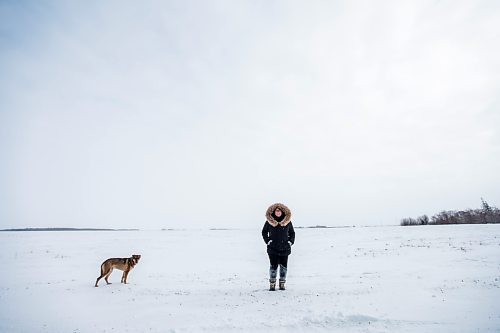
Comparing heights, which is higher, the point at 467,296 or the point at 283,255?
the point at 283,255

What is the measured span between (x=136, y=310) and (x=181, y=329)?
6.62 ft

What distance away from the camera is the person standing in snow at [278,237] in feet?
32.1

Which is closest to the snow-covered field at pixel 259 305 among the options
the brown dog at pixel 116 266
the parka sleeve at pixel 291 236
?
the brown dog at pixel 116 266

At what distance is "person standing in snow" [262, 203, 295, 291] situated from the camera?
9.77 metres

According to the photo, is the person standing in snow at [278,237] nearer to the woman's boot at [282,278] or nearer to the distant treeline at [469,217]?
the woman's boot at [282,278]

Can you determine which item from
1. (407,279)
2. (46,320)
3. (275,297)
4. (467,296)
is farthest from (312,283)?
(46,320)

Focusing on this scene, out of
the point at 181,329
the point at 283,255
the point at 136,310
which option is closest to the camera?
the point at 181,329

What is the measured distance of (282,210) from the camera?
→ 1034cm

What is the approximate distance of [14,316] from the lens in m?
6.92

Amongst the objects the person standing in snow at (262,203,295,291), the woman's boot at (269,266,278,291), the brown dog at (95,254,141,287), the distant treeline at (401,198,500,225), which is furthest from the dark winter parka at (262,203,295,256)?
the distant treeline at (401,198,500,225)

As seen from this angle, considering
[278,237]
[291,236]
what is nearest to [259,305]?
[278,237]

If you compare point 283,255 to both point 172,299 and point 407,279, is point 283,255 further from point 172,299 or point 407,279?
point 407,279

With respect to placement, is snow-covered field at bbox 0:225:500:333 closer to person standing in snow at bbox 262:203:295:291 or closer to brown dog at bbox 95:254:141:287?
brown dog at bbox 95:254:141:287

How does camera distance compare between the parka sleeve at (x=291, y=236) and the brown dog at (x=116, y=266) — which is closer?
the parka sleeve at (x=291, y=236)
